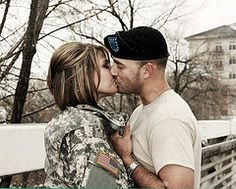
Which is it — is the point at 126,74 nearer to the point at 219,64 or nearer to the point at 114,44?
the point at 114,44

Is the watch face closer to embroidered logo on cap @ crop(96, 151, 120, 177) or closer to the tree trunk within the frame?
embroidered logo on cap @ crop(96, 151, 120, 177)

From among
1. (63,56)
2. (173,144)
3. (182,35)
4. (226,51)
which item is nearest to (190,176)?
(173,144)

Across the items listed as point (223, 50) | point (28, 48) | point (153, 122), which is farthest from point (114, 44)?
point (223, 50)

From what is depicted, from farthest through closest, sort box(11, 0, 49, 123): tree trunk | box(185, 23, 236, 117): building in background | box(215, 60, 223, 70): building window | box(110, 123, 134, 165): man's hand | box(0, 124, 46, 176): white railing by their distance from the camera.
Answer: box(215, 60, 223, 70): building window < box(185, 23, 236, 117): building in background < box(11, 0, 49, 123): tree trunk < box(0, 124, 46, 176): white railing < box(110, 123, 134, 165): man's hand

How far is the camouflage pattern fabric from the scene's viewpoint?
903 millimetres

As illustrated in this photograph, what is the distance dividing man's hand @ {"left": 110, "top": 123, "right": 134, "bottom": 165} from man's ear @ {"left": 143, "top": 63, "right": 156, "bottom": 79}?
0.43 feet

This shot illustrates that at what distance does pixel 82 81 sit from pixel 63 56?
0.22 feet

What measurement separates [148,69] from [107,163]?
0.75 ft

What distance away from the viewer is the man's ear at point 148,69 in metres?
1.01

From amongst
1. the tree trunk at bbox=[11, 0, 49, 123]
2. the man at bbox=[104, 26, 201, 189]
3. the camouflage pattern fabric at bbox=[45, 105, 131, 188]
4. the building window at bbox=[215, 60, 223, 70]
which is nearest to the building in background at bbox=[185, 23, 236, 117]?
the building window at bbox=[215, 60, 223, 70]

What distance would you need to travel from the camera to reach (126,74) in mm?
1029

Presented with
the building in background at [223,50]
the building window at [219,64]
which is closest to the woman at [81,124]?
the building in background at [223,50]

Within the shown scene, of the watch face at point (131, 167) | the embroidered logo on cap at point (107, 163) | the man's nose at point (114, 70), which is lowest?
the watch face at point (131, 167)

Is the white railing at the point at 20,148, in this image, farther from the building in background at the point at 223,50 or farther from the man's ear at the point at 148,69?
the building in background at the point at 223,50
